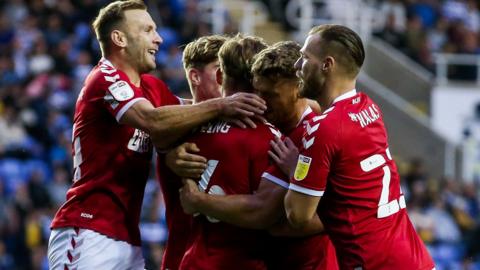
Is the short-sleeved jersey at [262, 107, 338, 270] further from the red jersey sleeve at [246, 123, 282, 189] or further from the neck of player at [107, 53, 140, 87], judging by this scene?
the neck of player at [107, 53, 140, 87]

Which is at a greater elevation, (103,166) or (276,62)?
(276,62)

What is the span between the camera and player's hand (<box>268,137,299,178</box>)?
586 cm

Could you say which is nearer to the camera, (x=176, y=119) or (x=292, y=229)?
(x=292, y=229)

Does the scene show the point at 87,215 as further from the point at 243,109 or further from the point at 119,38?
the point at 243,109

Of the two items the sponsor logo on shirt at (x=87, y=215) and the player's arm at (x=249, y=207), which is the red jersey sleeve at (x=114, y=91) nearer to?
the sponsor logo on shirt at (x=87, y=215)

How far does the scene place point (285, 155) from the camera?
587 centimetres

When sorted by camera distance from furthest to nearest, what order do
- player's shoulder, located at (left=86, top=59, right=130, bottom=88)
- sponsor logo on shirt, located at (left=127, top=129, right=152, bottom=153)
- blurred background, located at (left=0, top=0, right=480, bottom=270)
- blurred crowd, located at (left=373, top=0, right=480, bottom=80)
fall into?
1. blurred crowd, located at (left=373, top=0, right=480, bottom=80)
2. blurred background, located at (left=0, top=0, right=480, bottom=270)
3. sponsor logo on shirt, located at (left=127, top=129, right=152, bottom=153)
4. player's shoulder, located at (left=86, top=59, right=130, bottom=88)

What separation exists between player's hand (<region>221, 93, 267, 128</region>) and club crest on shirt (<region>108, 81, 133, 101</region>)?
63 centimetres

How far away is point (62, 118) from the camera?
1538cm

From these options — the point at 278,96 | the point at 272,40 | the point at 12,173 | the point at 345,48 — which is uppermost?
the point at 345,48

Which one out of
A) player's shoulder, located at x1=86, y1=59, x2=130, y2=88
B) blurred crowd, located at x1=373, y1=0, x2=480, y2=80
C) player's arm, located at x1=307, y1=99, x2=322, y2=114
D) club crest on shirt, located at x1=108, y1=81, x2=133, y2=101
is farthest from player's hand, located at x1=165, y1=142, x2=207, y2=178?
blurred crowd, located at x1=373, y1=0, x2=480, y2=80

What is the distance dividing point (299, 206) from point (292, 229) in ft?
0.75

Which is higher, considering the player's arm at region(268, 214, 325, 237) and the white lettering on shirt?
the white lettering on shirt

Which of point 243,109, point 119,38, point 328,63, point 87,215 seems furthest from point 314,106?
point 87,215
